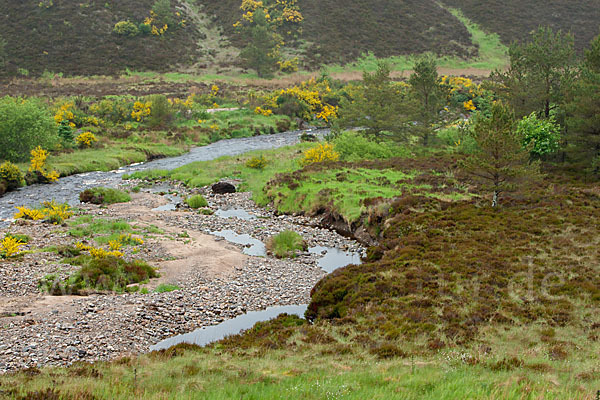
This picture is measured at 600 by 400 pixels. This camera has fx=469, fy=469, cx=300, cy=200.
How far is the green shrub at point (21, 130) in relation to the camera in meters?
38.7

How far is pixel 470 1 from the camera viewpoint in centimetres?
12594

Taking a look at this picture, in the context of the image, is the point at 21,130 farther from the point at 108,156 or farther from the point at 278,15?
the point at 278,15

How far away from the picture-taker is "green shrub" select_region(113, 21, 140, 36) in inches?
3541

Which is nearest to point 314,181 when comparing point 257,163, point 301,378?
point 257,163

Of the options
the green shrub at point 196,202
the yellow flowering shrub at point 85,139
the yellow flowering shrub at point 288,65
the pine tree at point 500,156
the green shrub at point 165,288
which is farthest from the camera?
the yellow flowering shrub at point 288,65

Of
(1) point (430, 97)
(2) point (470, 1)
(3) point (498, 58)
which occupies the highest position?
(2) point (470, 1)

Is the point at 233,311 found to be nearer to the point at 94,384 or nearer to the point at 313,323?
the point at 313,323

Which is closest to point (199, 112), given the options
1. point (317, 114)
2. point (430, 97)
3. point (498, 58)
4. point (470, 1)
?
point (317, 114)

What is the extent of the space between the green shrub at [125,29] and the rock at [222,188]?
223 feet

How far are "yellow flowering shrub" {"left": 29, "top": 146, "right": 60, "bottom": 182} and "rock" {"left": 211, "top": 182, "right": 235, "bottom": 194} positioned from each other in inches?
518

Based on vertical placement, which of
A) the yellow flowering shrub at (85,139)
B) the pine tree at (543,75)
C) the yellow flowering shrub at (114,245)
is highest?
the pine tree at (543,75)

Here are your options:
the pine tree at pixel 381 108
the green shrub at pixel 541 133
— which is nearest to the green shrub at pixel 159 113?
the pine tree at pixel 381 108

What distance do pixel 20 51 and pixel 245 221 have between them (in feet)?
245

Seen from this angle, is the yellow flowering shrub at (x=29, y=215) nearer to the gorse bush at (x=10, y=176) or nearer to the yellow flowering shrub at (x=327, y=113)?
the gorse bush at (x=10, y=176)
